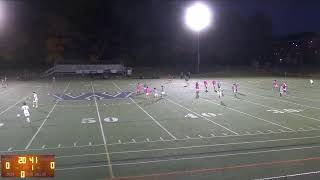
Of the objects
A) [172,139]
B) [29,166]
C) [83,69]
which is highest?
[83,69]

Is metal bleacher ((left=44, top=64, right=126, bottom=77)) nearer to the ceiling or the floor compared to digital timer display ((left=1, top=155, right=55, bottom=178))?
nearer to the ceiling

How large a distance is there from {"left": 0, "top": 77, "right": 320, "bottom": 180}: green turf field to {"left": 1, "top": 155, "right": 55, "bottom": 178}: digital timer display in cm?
620

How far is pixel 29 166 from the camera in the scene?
24.0 ft

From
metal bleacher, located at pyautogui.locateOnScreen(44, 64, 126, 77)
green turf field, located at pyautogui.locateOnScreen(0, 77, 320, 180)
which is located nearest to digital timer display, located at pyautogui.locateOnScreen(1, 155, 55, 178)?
green turf field, located at pyautogui.locateOnScreen(0, 77, 320, 180)

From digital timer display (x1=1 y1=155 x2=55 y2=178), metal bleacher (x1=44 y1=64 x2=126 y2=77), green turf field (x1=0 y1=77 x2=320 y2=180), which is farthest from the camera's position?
metal bleacher (x1=44 y1=64 x2=126 y2=77)

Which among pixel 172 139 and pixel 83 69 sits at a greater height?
pixel 83 69

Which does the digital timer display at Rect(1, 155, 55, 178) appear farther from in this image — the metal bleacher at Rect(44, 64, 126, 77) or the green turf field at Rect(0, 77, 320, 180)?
the metal bleacher at Rect(44, 64, 126, 77)

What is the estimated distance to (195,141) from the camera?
19.2m

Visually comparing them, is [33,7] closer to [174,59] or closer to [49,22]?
[49,22]

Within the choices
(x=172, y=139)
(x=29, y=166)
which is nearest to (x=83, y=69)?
(x=172, y=139)

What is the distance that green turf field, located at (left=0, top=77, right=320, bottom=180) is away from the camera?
47.6ft

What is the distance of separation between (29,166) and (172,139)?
1267 cm

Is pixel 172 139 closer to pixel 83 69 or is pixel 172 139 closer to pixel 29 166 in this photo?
pixel 29 166

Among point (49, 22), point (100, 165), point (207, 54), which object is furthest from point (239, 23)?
point (100, 165)
